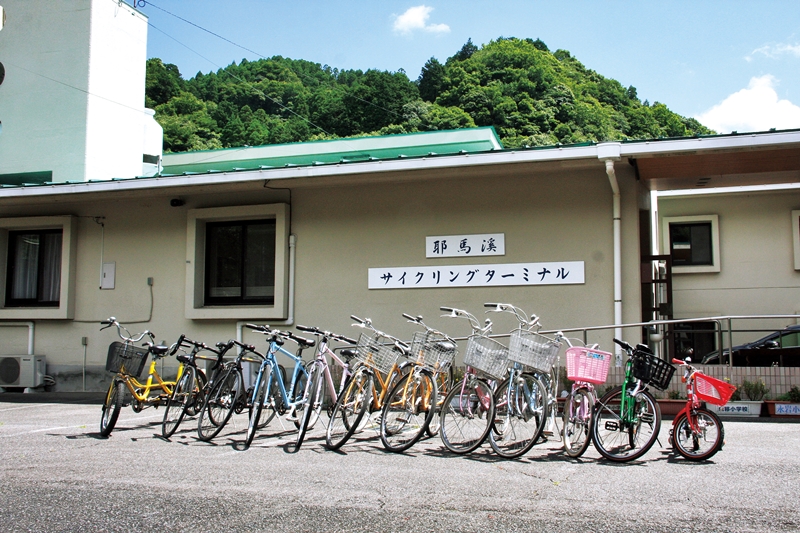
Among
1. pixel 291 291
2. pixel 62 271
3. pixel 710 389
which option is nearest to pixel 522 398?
pixel 710 389

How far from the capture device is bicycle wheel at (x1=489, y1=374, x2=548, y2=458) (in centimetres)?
591

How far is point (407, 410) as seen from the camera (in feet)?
20.8

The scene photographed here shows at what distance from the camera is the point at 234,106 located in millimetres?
32719

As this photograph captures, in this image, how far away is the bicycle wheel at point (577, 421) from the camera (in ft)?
19.2

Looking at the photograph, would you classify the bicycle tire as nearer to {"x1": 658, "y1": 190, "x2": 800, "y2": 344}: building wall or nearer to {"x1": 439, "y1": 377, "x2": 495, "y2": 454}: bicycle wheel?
{"x1": 439, "y1": 377, "x2": 495, "y2": 454}: bicycle wheel

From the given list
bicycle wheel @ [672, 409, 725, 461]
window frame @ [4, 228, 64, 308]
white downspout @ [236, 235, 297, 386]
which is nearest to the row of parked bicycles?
bicycle wheel @ [672, 409, 725, 461]

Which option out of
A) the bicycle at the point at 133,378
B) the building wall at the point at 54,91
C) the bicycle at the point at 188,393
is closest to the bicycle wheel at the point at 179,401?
the bicycle at the point at 188,393

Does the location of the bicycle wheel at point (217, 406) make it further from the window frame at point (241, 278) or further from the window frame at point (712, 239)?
the window frame at point (712, 239)

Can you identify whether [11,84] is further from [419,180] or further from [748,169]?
[748,169]

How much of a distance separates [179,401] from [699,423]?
489cm

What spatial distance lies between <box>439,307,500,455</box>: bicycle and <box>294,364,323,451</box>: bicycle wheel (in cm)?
116

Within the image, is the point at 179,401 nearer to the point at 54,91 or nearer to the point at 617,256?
the point at 617,256

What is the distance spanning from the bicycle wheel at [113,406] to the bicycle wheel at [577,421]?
4.25m

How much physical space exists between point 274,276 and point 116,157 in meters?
7.09
